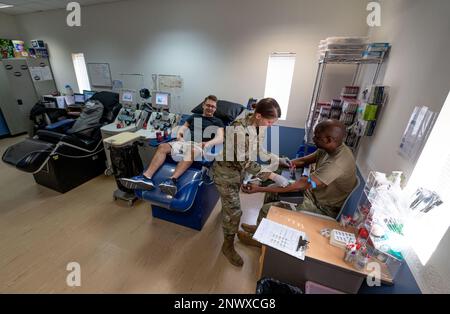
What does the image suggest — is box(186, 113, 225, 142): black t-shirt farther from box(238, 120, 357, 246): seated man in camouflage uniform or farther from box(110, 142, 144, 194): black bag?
box(238, 120, 357, 246): seated man in camouflage uniform

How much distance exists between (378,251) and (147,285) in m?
1.54

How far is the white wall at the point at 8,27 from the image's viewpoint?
4442mm

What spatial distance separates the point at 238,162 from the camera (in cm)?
153

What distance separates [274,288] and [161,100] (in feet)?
9.55

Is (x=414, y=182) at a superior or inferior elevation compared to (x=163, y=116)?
superior

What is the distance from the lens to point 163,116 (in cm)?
305

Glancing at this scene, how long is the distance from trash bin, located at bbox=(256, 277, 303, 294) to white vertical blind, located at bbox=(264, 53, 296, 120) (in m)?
2.32

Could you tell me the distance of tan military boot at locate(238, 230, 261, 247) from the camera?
186 centimetres

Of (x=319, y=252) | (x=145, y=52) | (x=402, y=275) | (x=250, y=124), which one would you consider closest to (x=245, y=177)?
(x=250, y=124)

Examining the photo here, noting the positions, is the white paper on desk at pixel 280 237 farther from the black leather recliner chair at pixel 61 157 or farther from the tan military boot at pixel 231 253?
the black leather recliner chair at pixel 61 157

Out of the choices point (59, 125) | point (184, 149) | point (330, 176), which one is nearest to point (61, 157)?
point (59, 125)

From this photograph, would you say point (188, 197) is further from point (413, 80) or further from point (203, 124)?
point (413, 80)

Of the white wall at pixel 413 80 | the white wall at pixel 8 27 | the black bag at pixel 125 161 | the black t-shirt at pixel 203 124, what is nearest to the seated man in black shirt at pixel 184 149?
the black t-shirt at pixel 203 124
